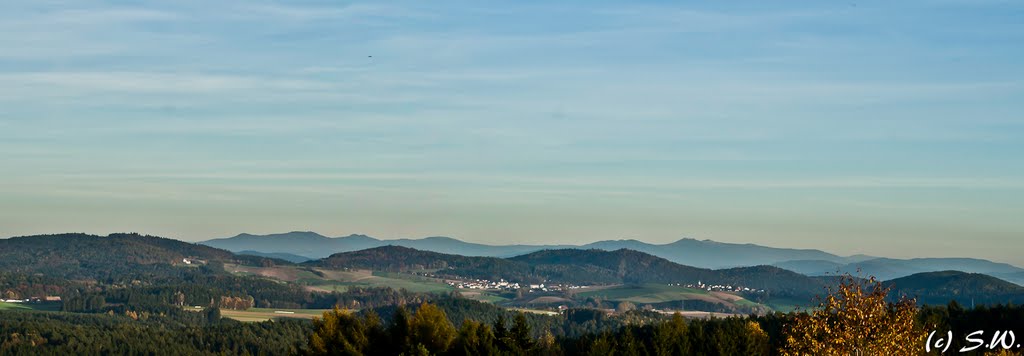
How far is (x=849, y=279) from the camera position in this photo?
59.1m

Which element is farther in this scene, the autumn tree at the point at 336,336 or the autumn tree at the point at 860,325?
→ the autumn tree at the point at 336,336

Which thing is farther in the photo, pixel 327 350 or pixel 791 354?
pixel 327 350

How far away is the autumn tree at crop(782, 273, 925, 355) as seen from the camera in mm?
57750

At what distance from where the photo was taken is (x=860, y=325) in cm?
5806

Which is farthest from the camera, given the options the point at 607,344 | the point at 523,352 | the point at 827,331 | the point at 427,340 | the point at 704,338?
the point at 704,338

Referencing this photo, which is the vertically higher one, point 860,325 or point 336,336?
point 860,325

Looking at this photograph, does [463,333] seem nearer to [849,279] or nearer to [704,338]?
[704,338]

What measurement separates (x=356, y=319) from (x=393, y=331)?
5438mm

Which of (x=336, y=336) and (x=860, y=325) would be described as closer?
(x=860, y=325)

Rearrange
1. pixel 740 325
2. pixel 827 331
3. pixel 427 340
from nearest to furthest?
pixel 827 331, pixel 427 340, pixel 740 325

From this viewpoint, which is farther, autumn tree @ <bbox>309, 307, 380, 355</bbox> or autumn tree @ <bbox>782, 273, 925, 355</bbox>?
autumn tree @ <bbox>309, 307, 380, 355</bbox>

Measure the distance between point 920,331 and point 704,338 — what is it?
311 feet

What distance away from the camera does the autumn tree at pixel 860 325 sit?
2274 inches

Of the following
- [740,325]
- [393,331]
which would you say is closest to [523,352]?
[393,331]
